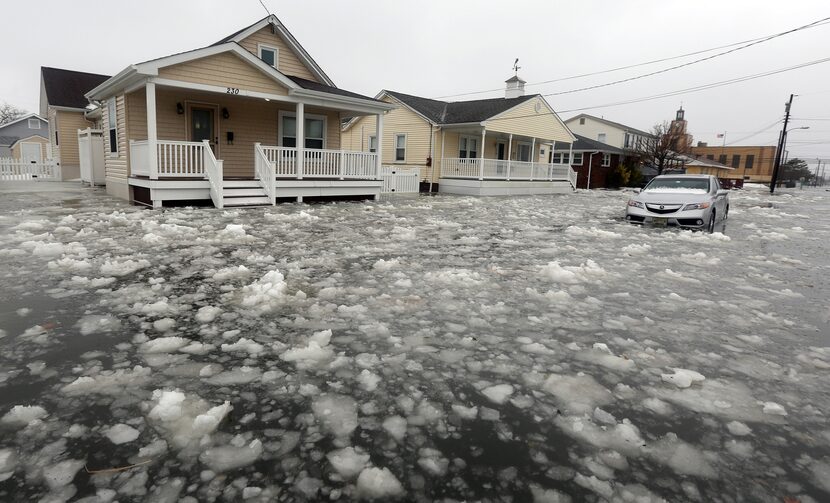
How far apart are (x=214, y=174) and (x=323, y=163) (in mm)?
3959

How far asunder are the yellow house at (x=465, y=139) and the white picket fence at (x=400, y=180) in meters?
0.76

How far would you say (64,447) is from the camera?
225cm

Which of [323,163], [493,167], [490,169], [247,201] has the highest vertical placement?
[493,167]

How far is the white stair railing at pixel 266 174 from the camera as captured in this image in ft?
46.2

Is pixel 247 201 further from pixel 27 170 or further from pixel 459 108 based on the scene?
pixel 27 170

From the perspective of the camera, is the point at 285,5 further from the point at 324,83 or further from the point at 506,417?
the point at 506,417

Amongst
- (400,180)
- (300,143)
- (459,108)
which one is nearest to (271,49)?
(300,143)

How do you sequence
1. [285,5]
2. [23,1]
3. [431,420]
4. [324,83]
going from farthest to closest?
[23,1] → [285,5] → [324,83] → [431,420]

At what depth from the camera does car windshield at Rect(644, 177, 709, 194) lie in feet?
40.8

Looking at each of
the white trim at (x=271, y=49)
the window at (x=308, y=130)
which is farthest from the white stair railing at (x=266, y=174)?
the white trim at (x=271, y=49)

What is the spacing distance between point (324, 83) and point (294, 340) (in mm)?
17268

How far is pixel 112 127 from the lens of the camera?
15.9 m

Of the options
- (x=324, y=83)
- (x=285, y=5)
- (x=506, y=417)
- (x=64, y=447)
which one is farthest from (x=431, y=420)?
(x=285, y=5)

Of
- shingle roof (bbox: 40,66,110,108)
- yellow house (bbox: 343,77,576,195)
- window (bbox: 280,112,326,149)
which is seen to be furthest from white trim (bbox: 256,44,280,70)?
shingle roof (bbox: 40,66,110,108)
